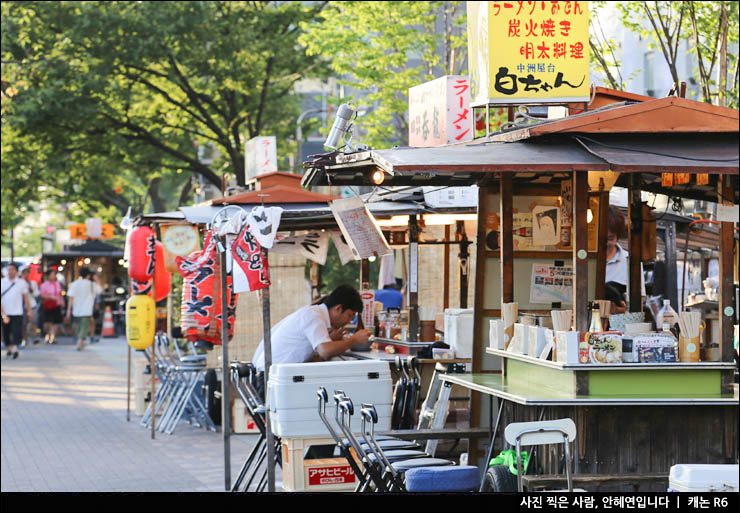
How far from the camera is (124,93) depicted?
28641 millimetres

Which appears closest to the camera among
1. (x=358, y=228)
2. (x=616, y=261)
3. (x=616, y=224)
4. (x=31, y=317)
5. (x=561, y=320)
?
(x=561, y=320)

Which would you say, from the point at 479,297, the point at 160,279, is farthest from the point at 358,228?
the point at 160,279

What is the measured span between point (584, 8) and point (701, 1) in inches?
395

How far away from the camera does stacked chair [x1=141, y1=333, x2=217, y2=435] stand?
16.3 meters

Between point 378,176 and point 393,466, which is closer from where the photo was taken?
point 393,466

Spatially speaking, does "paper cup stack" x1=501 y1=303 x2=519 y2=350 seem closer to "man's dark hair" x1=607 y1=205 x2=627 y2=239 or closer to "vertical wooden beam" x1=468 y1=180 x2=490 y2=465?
"vertical wooden beam" x1=468 y1=180 x2=490 y2=465

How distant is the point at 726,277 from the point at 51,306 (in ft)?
97.3

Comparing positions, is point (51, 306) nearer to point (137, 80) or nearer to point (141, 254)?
point (137, 80)

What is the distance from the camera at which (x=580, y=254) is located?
8078mm

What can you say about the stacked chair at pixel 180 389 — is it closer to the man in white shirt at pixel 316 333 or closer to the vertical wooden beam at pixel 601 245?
the man in white shirt at pixel 316 333

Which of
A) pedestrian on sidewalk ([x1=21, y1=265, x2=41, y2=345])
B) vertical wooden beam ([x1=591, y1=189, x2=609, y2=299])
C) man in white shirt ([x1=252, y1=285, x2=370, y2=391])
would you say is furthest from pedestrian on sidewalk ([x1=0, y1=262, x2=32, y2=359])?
vertical wooden beam ([x1=591, y1=189, x2=609, y2=299])

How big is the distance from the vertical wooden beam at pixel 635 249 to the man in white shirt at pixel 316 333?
2.57 meters

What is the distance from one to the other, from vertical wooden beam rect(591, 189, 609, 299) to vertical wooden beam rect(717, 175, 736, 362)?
2250 millimetres

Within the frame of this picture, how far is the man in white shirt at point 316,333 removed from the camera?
1091 centimetres
